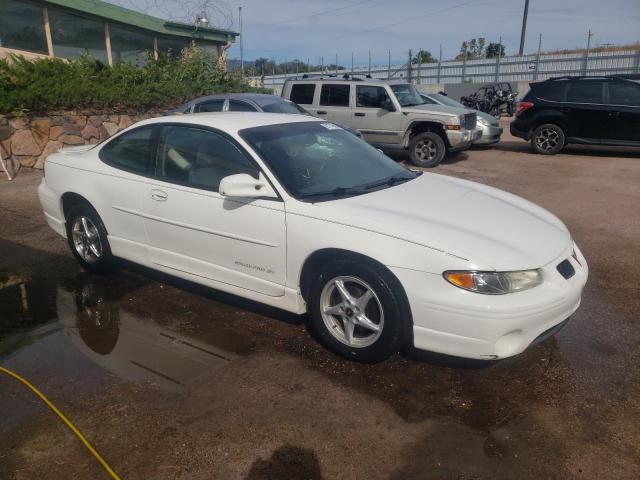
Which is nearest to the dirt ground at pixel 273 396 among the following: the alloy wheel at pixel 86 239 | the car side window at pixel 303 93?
the alloy wheel at pixel 86 239

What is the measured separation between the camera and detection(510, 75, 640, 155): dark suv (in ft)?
39.0

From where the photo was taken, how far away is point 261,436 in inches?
111

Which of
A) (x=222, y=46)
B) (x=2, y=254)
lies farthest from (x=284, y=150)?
(x=222, y=46)

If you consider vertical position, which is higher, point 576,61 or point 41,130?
point 576,61

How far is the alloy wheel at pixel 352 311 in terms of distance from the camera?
336 cm

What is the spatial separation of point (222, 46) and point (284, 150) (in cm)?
1707

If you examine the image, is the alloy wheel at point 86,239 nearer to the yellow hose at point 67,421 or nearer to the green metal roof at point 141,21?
the yellow hose at point 67,421

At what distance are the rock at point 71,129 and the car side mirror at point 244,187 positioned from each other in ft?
29.2

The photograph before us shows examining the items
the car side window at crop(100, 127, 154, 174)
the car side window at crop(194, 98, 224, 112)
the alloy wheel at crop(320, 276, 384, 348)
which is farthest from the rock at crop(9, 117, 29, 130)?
the alloy wheel at crop(320, 276, 384, 348)

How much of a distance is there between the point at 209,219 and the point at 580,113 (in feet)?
36.3

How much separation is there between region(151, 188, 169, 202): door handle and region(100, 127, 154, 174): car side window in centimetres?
24

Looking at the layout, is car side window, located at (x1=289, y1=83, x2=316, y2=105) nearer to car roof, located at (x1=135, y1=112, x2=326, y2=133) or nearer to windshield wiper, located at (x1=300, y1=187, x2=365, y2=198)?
car roof, located at (x1=135, y1=112, x2=326, y2=133)

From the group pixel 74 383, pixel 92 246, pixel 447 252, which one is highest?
pixel 447 252

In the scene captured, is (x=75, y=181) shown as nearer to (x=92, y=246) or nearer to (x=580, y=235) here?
(x=92, y=246)
